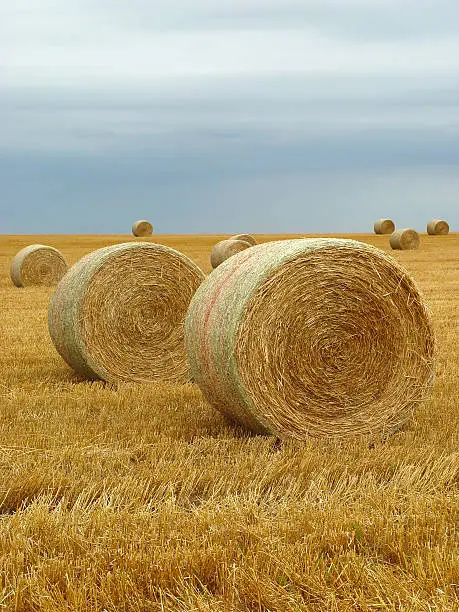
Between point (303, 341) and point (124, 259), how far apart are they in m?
3.68

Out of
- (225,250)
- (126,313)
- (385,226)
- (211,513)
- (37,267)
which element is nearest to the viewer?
(211,513)

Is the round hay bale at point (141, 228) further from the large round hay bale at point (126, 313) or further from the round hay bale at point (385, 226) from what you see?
the large round hay bale at point (126, 313)

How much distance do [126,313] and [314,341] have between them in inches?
135

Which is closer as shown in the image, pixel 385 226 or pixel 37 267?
pixel 37 267

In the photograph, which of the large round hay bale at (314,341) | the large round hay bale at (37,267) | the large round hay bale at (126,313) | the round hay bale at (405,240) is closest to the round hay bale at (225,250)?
the large round hay bale at (37,267)

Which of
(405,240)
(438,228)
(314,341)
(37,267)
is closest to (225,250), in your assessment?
(37,267)

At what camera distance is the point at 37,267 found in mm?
22047

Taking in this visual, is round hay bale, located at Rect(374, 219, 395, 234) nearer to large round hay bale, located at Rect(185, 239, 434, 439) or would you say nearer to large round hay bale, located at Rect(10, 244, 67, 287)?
large round hay bale, located at Rect(10, 244, 67, 287)

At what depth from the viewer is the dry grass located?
12.6 feet

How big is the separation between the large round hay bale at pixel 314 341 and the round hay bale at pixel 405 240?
2897 cm

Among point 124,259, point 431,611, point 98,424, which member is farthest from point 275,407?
point 124,259

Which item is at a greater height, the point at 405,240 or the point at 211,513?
the point at 405,240

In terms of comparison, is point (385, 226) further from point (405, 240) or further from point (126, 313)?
point (126, 313)

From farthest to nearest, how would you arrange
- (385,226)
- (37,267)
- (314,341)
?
1. (385,226)
2. (37,267)
3. (314,341)
